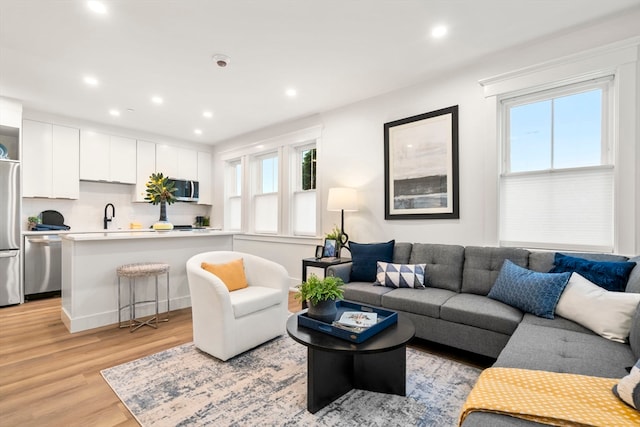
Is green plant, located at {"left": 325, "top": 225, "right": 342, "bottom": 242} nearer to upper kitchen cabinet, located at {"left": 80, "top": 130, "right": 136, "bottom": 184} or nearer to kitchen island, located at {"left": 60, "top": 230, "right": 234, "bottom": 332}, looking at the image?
kitchen island, located at {"left": 60, "top": 230, "right": 234, "bottom": 332}

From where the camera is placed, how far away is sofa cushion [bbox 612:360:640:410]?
41.8 inches

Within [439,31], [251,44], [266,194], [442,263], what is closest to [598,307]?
[442,263]

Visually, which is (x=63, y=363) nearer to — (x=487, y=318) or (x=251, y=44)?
(x=251, y=44)

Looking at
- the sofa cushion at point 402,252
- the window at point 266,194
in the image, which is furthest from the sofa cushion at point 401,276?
the window at point 266,194

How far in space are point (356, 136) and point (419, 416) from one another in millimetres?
3275

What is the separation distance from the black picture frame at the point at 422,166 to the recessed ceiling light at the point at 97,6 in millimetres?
2924

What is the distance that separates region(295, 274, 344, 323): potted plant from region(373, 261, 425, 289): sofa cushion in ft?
3.98

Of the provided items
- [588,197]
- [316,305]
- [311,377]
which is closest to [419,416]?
[311,377]

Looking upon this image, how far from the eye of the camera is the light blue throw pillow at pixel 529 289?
2166mm

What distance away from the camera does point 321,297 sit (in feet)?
6.53

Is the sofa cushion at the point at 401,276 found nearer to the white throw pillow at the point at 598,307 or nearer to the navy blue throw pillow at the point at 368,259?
the navy blue throw pillow at the point at 368,259

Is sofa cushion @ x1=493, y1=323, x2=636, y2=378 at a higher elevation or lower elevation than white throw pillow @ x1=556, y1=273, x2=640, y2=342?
lower

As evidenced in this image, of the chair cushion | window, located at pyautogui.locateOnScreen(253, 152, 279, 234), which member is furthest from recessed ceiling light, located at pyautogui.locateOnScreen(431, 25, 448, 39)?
window, located at pyautogui.locateOnScreen(253, 152, 279, 234)

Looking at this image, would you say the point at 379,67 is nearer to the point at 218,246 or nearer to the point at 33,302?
the point at 218,246
